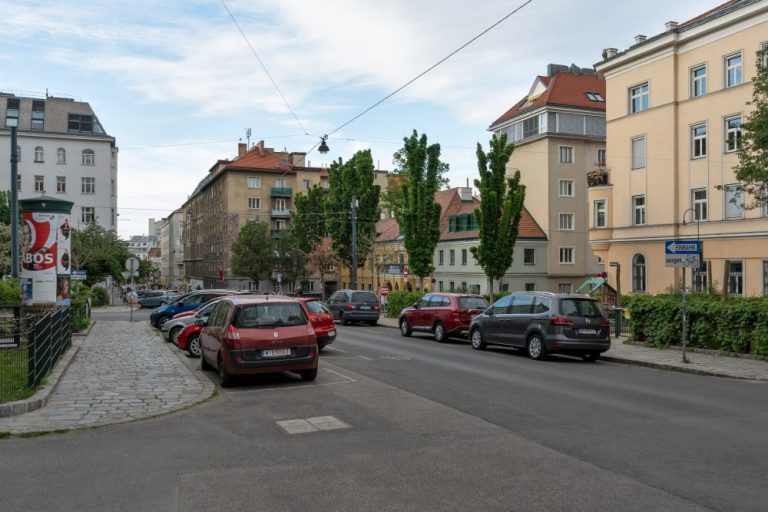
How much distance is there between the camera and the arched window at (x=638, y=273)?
37.8 meters

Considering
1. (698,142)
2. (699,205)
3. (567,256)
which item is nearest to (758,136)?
(699,205)

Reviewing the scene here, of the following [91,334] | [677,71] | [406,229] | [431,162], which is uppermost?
[677,71]

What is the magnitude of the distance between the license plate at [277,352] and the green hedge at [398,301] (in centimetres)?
2250

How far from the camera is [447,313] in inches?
866

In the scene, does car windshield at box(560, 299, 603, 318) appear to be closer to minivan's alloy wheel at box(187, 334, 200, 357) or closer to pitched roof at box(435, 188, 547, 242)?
minivan's alloy wheel at box(187, 334, 200, 357)

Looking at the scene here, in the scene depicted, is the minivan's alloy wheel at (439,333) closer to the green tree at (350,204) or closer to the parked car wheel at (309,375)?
the parked car wheel at (309,375)

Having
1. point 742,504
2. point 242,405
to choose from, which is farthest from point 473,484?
point 242,405

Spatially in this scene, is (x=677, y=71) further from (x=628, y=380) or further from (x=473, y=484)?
(x=473, y=484)

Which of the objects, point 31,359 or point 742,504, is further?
point 31,359

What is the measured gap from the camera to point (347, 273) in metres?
80.0

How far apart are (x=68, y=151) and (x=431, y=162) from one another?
46.5 meters

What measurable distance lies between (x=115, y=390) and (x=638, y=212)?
111 ft

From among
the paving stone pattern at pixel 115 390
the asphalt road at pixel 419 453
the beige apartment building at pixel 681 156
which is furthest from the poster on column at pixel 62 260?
the beige apartment building at pixel 681 156

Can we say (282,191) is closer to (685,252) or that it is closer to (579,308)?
(579,308)
